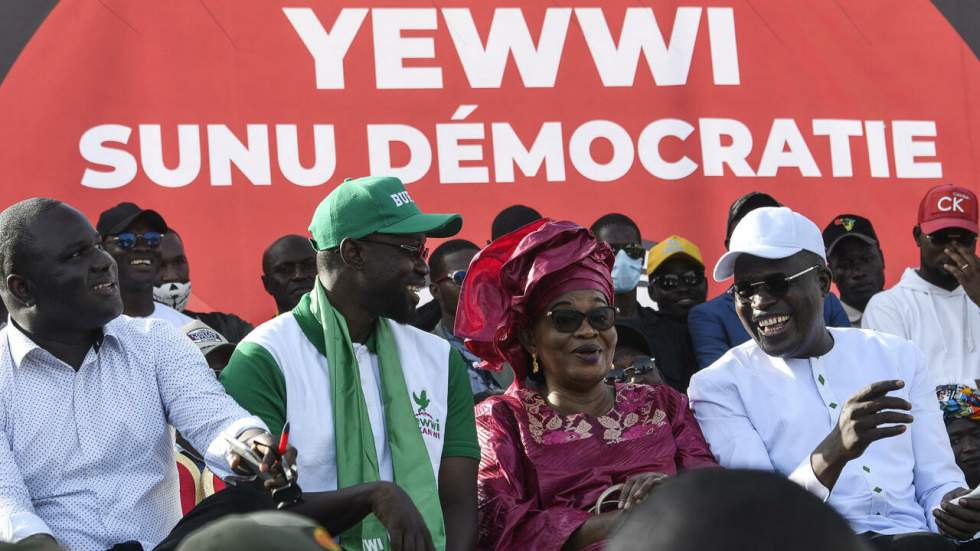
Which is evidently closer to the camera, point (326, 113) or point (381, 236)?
point (381, 236)

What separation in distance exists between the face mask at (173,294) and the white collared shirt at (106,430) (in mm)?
2595

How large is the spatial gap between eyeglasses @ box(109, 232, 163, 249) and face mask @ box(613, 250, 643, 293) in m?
2.14

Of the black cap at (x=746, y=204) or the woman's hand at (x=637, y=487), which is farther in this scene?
the black cap at (x=746, y=204)

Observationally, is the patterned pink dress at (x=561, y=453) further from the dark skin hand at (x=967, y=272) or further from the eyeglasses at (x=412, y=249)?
the dark skin hand at (x=967, y=272)

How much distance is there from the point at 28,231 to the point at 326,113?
353cm

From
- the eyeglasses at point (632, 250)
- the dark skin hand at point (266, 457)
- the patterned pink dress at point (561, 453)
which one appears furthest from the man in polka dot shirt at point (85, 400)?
the eyeglasses at point (632, 250)

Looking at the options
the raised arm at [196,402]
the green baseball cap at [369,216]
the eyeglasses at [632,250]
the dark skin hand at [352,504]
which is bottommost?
the dark skin hand at [352,504]

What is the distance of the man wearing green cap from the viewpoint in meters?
4.13

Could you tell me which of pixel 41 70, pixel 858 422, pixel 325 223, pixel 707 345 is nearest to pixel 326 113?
pixel 41 70

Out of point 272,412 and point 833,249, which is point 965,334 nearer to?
point 833,249

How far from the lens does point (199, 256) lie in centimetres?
709

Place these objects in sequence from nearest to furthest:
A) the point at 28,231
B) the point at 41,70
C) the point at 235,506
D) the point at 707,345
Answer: the point at 235,506, the point at 28,231, the point at 707,345, the point at 41,70

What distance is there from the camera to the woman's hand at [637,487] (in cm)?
392

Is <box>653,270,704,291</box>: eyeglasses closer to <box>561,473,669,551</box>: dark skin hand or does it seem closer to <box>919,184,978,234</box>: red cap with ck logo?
<box>919,184,978,234</box>: red cap with ck logo
